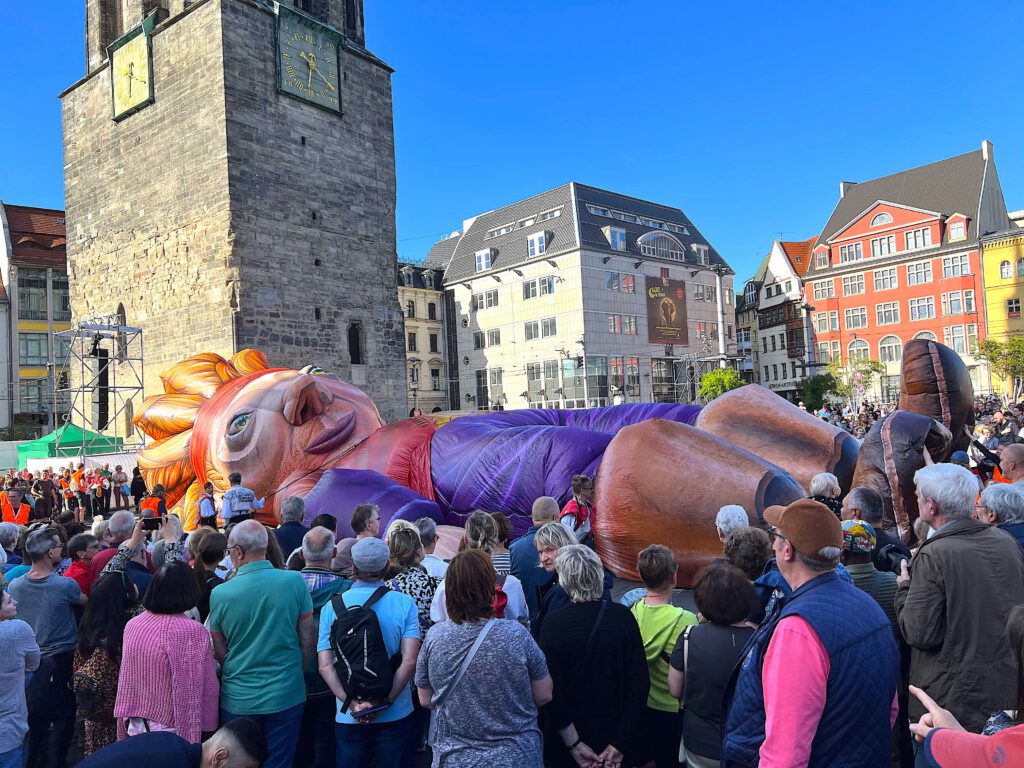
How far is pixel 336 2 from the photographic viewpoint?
21.8 m

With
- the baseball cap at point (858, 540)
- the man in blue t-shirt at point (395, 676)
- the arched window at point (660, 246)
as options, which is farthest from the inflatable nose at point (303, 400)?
the arched window at point (660, 246)

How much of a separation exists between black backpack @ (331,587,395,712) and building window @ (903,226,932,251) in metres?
47.4

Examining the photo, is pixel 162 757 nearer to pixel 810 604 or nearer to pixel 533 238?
pixel 810 604

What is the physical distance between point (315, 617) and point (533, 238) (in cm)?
3900

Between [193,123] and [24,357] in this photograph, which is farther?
[24,357]

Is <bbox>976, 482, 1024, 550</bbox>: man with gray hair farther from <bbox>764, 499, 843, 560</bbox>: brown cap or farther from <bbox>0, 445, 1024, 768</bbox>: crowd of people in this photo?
<bbox>764, 499, 843, 560</bbox>: brown cap

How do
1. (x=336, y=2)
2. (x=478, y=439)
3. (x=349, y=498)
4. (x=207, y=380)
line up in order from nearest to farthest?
1. (x=349, y=498)
2. (x=478, y=439)
3. (x=207, y=380)
4. (x=336, y=2)

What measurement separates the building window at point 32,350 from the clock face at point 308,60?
2750 cm

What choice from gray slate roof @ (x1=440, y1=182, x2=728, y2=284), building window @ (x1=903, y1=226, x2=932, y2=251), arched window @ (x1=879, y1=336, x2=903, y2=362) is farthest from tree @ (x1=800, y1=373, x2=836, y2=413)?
gray slate roof @ (x1=440, y1=182, x2=728, y2=284)

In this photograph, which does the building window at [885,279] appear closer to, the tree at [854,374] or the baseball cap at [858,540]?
the tree at [854,374]

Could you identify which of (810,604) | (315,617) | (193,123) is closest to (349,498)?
(315,617)

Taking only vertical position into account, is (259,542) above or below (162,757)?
above

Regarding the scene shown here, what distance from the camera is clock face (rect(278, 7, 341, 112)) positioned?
19484 millimetres

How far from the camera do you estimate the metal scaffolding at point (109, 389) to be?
1970cm
